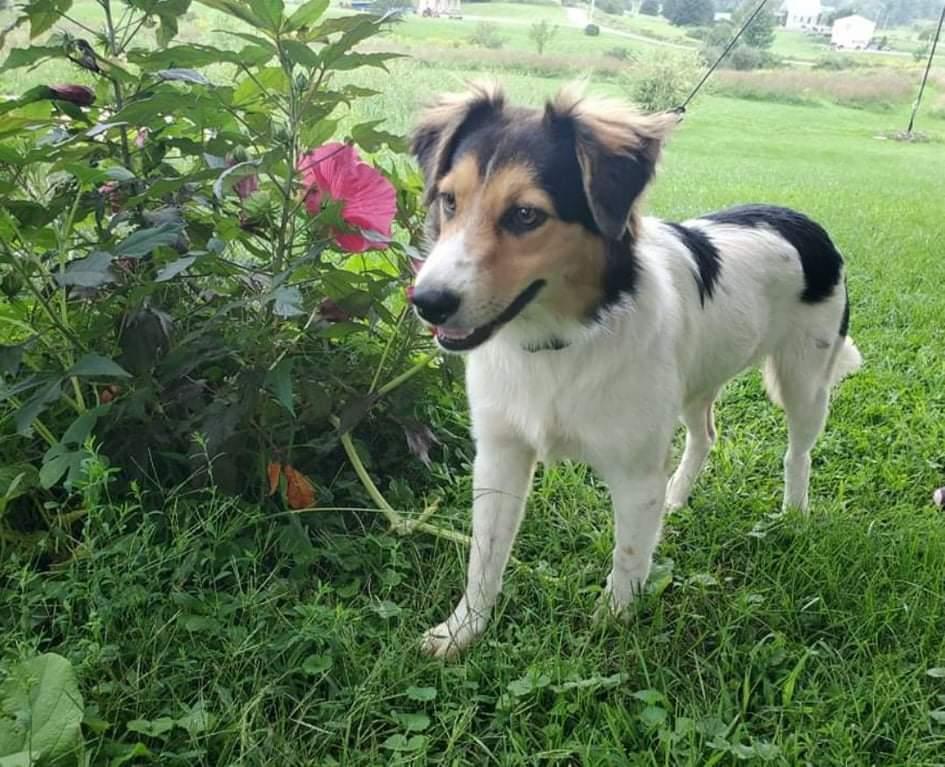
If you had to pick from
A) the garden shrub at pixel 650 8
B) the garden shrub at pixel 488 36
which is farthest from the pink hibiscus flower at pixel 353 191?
the garden shrub at pixel 650 8

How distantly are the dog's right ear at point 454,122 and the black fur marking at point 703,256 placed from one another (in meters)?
0.67

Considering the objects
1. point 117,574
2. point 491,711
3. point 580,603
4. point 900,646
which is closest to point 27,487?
point 117,574

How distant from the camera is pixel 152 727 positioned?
5.65 feet

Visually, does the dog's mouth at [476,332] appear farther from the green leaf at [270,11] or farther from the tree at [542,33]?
the tree at [542,33]

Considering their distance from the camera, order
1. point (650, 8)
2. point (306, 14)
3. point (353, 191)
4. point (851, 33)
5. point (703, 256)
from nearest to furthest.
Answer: point (306, 14) → point (353, 191) → point (703, 256) → point (650, 8) → point (851, 33)

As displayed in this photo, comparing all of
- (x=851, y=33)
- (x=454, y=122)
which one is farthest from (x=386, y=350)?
(x=851, y=33)

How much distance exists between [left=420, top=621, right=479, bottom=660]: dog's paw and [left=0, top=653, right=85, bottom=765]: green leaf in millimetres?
768

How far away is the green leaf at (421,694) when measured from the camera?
1.87 meters

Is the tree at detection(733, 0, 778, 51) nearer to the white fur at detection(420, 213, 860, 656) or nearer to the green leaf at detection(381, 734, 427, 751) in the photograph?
the white fur at detection(420, 213, 860, 656)

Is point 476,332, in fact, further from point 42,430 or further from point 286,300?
point 42,430

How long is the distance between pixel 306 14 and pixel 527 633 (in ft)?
5.04

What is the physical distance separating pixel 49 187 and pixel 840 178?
10.9 m

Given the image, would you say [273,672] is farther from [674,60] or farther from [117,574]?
[674,60]

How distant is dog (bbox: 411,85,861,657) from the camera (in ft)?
5.90
